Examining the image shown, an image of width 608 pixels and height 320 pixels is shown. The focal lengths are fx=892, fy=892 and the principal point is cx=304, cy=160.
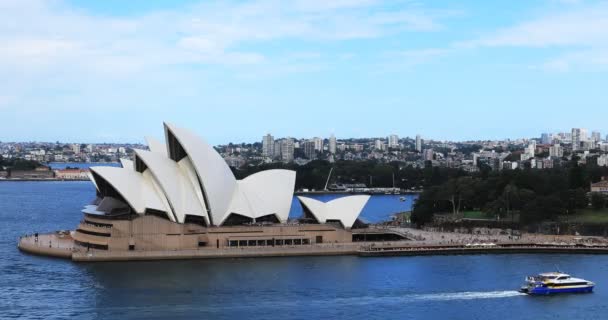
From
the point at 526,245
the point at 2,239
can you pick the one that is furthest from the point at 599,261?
the point at 2,239

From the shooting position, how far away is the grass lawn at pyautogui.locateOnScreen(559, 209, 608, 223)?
51219 millimetres

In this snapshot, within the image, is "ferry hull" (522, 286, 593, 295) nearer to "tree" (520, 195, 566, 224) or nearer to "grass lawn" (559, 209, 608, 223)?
"tree" (520, 195, 566, 224)

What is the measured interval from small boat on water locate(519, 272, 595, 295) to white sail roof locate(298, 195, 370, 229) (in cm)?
1270

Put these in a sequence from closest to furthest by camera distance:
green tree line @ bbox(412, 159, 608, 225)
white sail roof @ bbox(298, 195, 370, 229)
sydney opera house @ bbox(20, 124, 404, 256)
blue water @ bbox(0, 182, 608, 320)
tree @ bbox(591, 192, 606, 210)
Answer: blue water @ bbox(0, 182, 608, 320), sydney opera house @ bbox(20, 124, 404, 256), white sail roof @ bbox(298, 195, 370, 229), green tree line @ bbox(412, 159, 608, 225), tree @ bbox(591, 192, 606, 210)

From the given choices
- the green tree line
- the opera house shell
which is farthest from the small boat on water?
the green tree line

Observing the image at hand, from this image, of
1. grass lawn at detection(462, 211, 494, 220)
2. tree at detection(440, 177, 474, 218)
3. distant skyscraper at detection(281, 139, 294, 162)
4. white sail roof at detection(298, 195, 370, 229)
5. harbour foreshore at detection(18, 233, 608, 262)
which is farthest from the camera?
distant skyscraper at detection(281, 139, 294, 162)

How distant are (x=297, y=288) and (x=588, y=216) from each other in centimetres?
2673

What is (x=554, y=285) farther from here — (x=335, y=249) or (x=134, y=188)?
(x=134, y=188)

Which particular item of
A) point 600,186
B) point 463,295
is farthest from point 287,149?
point 463,295

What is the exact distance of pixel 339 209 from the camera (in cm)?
4478

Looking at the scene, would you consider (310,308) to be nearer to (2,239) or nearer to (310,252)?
(310,252)

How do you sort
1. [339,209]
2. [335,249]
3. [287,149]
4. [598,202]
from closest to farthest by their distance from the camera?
[335,249] < [339,209] < [598,202] < [287,149]

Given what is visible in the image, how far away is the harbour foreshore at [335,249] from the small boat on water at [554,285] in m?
9.08

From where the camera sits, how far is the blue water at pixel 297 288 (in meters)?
28.8
